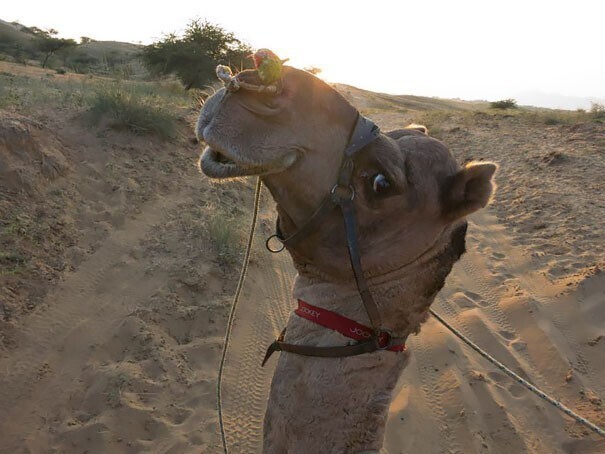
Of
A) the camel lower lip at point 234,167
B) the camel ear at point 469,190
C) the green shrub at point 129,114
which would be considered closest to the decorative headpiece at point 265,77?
the camel lower lip at point 234,167

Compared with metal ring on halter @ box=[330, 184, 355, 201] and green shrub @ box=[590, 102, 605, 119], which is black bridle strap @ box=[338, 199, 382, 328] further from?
green shrub @ box=[590, 102, 605, 119]

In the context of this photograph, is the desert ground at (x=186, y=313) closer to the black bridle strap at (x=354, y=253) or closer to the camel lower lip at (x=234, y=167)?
the black bridle strap at (x=354, y=253)

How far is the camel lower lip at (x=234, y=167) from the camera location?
4.73 ft

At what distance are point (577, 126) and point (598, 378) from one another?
12.3 meters

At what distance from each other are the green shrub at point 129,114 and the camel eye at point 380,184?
296 inches

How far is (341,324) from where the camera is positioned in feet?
5.33

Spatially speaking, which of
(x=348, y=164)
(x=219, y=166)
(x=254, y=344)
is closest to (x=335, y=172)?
(x=348, y=164)

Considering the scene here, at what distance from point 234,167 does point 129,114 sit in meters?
7.66

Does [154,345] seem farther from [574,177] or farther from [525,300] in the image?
[574,177]

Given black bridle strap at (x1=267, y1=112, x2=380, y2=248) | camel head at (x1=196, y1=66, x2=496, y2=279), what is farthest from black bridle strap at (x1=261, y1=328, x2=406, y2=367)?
black bridle strap at (x1=267, y1=112, x2=380, y2=248)

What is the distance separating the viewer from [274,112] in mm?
1414

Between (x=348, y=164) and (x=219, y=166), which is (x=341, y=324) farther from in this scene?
(x=219, y=166)

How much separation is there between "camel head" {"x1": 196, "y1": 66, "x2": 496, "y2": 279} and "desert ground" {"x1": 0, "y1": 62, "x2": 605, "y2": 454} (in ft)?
9.22

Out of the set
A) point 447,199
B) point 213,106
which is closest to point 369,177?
point 447,199
